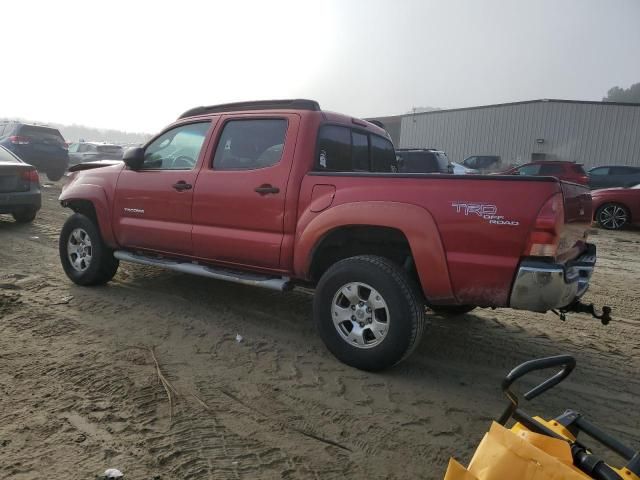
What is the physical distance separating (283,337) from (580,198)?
8.26 ft

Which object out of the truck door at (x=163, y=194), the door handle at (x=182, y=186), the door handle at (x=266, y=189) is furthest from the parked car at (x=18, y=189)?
the door handle at (x=266, y=189)

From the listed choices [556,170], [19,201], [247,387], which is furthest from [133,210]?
[556,170]

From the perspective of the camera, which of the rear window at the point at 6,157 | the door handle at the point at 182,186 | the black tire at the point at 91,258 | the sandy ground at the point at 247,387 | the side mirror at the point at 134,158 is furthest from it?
the rear window at the point at 6,157

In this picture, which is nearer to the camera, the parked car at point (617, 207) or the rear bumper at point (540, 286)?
the rear bumper at point (540, 286)

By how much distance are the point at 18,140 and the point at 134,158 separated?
39.9 feet

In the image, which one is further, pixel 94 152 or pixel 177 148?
pixel 94 152

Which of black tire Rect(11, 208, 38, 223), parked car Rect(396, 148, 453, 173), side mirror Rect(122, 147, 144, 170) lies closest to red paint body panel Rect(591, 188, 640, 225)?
parked car Rect(396, 148, 453, 173)

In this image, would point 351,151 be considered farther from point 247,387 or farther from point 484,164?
point 484,164

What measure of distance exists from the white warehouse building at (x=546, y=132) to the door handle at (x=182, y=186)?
82.5 feet

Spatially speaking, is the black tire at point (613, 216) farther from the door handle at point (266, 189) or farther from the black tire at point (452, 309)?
the door handle at point (266, 189)

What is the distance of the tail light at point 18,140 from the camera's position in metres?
14.3

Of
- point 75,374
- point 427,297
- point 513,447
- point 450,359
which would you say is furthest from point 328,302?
point 513,447

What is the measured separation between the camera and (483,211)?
2.97 metres

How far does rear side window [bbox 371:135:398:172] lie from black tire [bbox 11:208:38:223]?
22.6 feet
